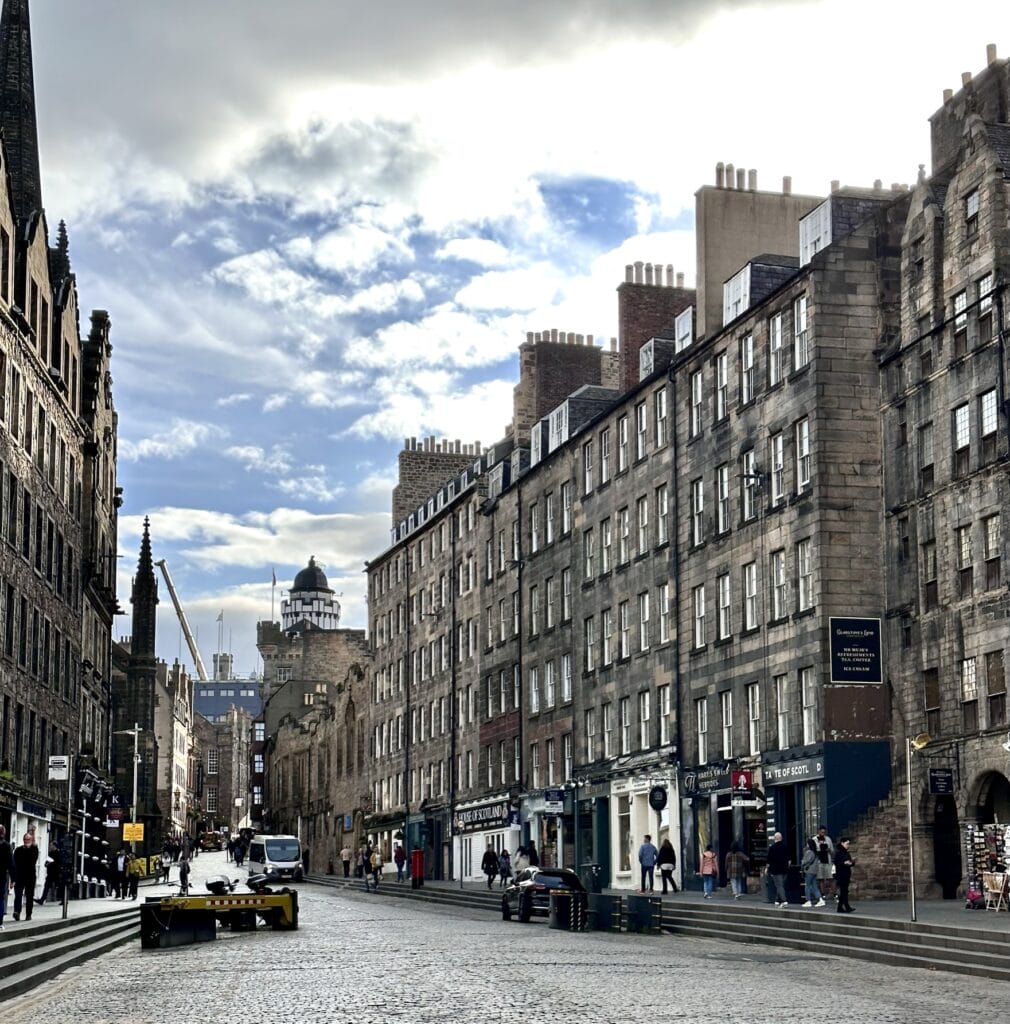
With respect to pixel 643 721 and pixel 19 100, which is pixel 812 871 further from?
pixel 19 100

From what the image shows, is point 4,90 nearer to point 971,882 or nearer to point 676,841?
point 676,841

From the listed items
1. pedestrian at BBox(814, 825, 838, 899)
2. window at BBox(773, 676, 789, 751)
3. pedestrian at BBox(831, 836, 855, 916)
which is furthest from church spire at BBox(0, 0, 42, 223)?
pedestrian at BBox(831, 836, 855, 916)

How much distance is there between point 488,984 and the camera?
21.9 metres

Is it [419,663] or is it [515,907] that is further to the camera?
[419,663]

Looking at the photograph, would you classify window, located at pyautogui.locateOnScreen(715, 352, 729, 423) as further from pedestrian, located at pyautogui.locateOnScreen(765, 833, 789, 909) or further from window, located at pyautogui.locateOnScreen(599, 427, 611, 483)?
pedestrian, located at pyautogui.locateOnScreen(765, 833, 789, 909)

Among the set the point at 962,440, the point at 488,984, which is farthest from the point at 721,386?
the point at 488,984

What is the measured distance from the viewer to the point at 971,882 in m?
36.3

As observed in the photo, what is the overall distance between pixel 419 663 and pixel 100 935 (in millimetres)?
53295

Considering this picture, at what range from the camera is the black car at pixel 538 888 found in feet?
128

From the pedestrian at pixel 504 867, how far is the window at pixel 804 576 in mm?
22258

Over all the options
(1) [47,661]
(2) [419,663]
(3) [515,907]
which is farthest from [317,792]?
(3) [515,907]

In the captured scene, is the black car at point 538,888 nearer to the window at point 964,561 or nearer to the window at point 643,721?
the window at point 964,561

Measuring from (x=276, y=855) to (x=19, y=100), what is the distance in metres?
36.8

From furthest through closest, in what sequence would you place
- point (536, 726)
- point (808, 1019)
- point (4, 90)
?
Result: point (536, 726) → point (4, 90) → point (808, 1019)
